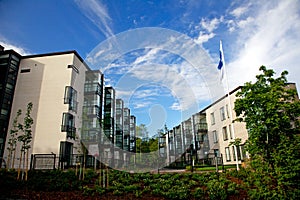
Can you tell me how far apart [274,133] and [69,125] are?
1819cm

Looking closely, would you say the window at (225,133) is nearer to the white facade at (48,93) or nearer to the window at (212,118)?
the window at (212,118)

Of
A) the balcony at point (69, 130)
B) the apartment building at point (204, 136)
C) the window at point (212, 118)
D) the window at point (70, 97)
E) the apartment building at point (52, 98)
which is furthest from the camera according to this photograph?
the window at point (212, 118)

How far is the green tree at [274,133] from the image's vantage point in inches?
229

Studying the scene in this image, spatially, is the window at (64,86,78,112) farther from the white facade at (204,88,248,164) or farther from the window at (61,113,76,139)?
the white facade at (204,88,248,164)

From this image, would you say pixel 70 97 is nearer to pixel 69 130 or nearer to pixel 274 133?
pixel 69 130

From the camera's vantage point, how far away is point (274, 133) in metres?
6.17

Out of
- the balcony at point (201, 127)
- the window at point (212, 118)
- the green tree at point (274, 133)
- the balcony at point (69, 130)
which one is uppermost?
the window at point (212, 118)

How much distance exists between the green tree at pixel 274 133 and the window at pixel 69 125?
17128 millimetres

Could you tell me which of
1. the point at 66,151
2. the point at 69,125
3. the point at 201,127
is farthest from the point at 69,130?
the point at 201,127

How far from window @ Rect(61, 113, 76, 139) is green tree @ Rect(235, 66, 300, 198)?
56.2ft

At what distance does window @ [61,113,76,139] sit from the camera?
64.9 feet

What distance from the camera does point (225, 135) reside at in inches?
998

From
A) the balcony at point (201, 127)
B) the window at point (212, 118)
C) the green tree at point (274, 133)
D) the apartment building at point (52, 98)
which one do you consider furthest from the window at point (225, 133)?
the green tree at point (274, 133)

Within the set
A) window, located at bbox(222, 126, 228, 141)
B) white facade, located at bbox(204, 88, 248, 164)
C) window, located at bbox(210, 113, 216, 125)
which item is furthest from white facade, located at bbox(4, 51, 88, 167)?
window, located at bbox(210, 113, 216, 125)
